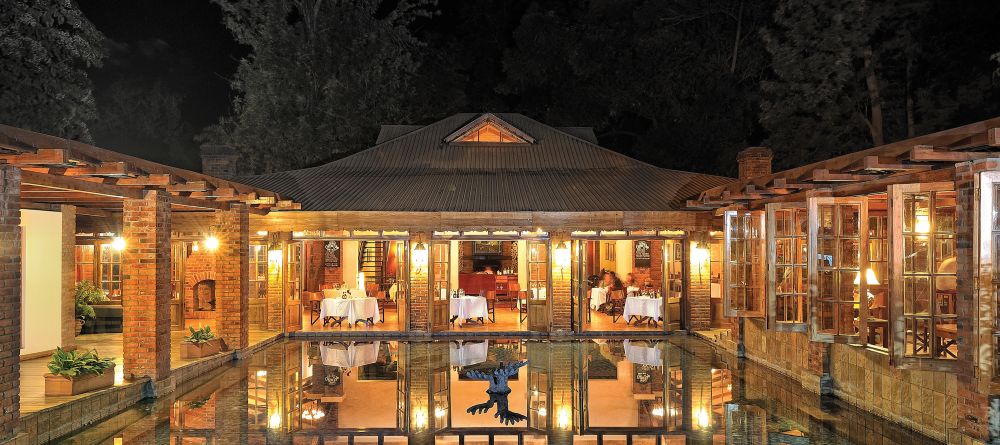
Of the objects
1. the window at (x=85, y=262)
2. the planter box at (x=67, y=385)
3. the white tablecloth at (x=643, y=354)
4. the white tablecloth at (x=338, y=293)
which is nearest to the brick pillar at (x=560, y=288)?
the white tablecloth at (x=643, y=354)

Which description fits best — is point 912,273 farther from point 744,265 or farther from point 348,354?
point 348,354

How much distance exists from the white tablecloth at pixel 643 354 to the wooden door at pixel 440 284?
376cm

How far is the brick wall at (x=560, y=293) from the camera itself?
659 inches

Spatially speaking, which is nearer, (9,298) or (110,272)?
(9,298)

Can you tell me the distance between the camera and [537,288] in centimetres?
1695

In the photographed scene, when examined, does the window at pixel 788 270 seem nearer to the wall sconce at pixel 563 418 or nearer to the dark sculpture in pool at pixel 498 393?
the wall sconce at pixel 563 418

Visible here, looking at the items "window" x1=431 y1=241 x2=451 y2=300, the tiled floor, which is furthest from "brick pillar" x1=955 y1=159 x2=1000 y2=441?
"window" x1=431 y1=241 x2=451 y2=300

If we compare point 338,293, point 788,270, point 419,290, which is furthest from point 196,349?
point 788,270

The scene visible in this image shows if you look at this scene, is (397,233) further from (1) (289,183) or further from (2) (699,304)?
(2) (699,304)

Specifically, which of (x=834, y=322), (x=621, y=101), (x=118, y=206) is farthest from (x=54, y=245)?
(x=621, y=101)

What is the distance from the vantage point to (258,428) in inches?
348

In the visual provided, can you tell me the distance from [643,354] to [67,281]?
9716mm

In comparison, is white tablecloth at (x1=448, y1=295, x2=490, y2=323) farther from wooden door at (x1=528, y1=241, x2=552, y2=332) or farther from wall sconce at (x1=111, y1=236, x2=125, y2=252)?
wall sconce at (x1=111, y1=236, x2=125, y2=252)

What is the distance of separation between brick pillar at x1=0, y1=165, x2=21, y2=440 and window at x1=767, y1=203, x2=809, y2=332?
29.4 feet
